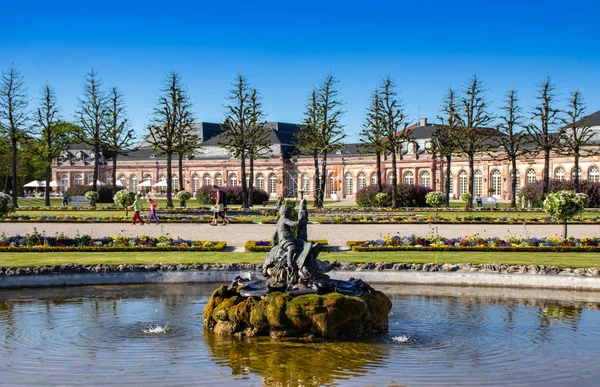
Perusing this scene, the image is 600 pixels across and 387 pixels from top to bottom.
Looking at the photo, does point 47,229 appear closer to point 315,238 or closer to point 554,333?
point 315,238

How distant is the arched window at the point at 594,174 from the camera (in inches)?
2238

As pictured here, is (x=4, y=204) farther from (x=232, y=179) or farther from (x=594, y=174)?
(x=232, y=179)

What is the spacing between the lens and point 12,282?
1444cm

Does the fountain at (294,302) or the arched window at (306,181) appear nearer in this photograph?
the fountain at (294,302)

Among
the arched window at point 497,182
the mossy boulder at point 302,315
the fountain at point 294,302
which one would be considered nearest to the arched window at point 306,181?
the arched window at point 497,182

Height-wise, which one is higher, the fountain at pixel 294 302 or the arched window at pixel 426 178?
the arched window at pixel 426 178

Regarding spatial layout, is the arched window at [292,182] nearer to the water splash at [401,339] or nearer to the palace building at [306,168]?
the palace building at [306,168]

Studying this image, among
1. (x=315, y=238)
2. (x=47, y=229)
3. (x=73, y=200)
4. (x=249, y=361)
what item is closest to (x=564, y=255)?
(x=315, y=238)

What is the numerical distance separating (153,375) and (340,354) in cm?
241

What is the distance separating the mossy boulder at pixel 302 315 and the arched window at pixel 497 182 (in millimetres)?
55671

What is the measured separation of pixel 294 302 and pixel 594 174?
52.6m

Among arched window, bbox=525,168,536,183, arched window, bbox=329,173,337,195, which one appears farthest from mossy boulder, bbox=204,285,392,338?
arched window, bbox=329,173,337,195

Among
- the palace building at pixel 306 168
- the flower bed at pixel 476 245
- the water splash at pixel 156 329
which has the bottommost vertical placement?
the water splash at pixel 156 329

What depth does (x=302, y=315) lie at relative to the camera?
9.92m
